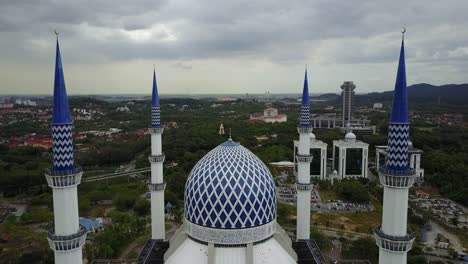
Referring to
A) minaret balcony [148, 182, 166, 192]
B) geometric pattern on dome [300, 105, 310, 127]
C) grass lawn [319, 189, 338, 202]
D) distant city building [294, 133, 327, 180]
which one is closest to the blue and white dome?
minaret balcony [148, 182, 166, 192]

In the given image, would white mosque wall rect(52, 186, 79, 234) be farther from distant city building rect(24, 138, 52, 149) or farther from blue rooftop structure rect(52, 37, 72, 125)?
distant city building rect(24, 138, 52, 149)

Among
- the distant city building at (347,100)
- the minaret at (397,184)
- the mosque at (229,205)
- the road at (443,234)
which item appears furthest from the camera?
the distant city building at (347,100)

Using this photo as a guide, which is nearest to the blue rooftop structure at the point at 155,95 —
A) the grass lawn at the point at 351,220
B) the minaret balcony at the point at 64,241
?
the minaret balcony at the point at 64,241

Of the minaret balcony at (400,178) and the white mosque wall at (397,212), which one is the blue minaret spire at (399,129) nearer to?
the minaret balcony at (400,178)

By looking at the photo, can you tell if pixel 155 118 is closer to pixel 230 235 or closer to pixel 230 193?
pixel 230 193

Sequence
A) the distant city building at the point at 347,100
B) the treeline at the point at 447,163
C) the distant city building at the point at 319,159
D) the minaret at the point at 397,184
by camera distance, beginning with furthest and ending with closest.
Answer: the distant city building at the point at 347,100, the distant city building at the point at 319,159, the treeline at the point at 447,163, the minaret at the point at 397,184
